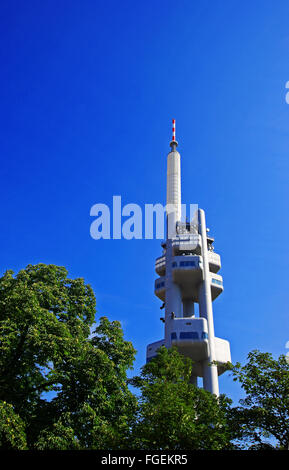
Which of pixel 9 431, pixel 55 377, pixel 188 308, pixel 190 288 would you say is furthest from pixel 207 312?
pixel 9 431

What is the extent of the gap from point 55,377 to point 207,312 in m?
42.9

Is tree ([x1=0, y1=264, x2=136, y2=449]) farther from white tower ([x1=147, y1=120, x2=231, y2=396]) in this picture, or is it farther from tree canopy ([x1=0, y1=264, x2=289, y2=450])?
white tower ([x1=147, y1=120, x2=231, y2=396])

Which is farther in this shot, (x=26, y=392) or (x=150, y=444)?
(x=26, y=392)

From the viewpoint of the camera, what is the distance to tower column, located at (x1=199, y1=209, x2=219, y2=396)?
2379 inches

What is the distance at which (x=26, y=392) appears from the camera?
25.2 metres

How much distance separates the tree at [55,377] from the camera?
22938 mm

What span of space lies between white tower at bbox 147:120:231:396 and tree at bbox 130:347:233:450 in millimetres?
36120

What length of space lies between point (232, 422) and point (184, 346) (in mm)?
40226

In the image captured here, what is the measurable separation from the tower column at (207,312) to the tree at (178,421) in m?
34.5

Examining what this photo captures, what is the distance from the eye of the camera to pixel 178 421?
65.9 ft

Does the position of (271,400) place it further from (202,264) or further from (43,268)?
(202,264)

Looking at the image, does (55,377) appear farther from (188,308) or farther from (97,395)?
(188,308)

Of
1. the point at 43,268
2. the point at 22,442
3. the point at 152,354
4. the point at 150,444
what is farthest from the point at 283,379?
the point at 152,354

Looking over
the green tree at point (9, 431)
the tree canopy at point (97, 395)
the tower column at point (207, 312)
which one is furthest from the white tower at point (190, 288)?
the green tree at point (9, 431)
